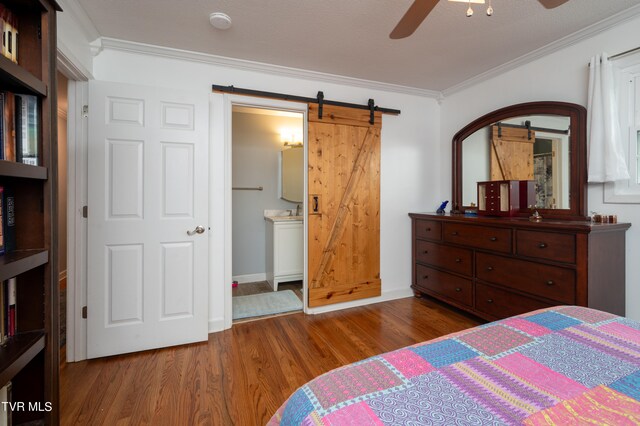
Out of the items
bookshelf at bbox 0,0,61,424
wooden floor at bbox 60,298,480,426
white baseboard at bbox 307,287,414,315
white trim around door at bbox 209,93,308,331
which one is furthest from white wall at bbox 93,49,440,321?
bookshelf at bbox 0,0,61,424

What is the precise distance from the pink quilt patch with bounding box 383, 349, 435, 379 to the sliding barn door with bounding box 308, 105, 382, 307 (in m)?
2.13

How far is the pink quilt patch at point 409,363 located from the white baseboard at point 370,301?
2202 millimetres

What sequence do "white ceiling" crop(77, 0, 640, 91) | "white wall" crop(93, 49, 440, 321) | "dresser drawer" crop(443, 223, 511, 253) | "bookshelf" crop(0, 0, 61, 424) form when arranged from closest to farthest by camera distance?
"bookshelf" crop(0, 0, 61, 424) → "white ceiling" crop(77, 0, 640, 91) → "dresser drawer" crop(443, 223, 511, 253) → "white wall" crop(93, 49, 440, 321)

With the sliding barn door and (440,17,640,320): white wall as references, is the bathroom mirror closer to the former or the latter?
the sliding barn door

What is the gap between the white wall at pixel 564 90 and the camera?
206cm

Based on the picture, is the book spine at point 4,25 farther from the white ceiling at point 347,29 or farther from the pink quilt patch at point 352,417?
the pink quilt patch at point 352,417

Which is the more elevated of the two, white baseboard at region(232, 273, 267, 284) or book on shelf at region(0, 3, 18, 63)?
book on shelf at region(0, 3, 18, 63)

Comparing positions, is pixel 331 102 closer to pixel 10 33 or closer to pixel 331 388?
pixel 10 33

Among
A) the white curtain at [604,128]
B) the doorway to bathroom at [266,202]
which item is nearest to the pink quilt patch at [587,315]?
the white curtain at [604,128]

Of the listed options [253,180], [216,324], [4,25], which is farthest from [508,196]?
[4,25]

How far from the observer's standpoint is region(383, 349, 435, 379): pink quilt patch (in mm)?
791

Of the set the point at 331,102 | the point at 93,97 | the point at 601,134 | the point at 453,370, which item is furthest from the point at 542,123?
the point at 93,97

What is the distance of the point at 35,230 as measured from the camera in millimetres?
1101

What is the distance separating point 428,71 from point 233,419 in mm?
3250
